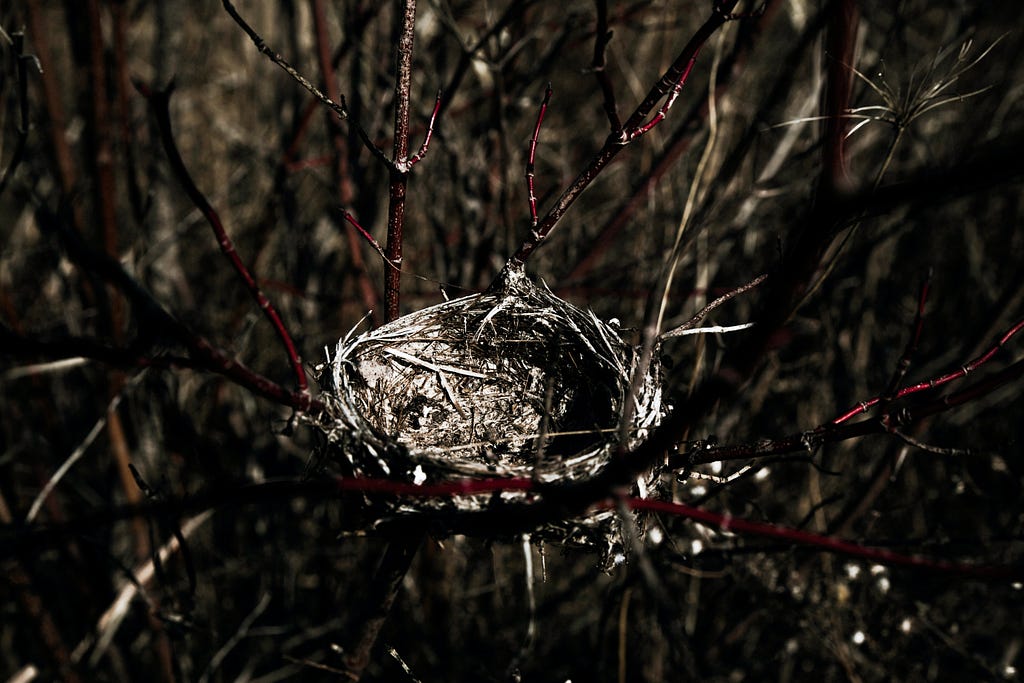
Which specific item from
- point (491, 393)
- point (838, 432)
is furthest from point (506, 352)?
point (838, 432)

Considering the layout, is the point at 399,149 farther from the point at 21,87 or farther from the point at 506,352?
the point at 506,352

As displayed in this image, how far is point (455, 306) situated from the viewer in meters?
2.12

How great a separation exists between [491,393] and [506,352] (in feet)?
0.54

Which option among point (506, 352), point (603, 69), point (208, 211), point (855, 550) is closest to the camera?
point (855, 550)

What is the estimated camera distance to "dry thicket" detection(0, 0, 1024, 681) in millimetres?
2080

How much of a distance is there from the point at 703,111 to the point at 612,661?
223 cm

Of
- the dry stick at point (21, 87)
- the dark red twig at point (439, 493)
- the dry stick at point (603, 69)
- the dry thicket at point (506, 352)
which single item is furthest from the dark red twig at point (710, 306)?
the dry stick at point (21, 87)

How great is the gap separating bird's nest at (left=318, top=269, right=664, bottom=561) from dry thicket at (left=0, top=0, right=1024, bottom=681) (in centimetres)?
2

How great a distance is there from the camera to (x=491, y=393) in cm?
243

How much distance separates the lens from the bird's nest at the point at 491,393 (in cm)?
166

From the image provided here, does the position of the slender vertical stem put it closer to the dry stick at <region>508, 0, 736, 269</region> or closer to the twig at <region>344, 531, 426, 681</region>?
the dry stick at <region>508, 0, 736, 269</region>

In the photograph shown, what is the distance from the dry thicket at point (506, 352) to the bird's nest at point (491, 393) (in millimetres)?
17

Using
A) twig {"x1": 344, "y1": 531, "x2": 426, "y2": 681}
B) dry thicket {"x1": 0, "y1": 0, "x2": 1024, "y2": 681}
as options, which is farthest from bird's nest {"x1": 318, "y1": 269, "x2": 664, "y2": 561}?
twig {"x1": 344, "y1": 531, "x2": 426, "y2": 681}

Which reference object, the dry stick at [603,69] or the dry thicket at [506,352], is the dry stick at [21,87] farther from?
the dry stick at [603,69]
